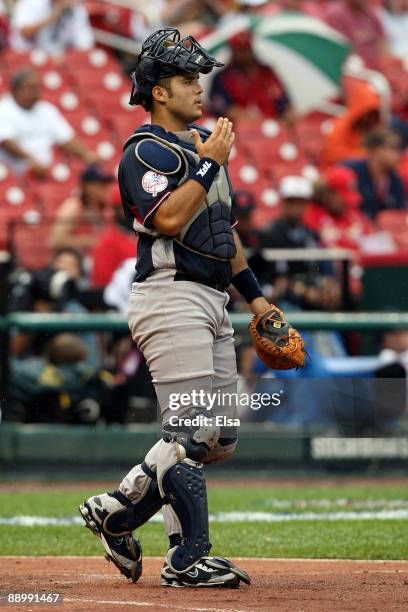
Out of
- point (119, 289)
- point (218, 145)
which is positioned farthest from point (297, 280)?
point (218, 145)

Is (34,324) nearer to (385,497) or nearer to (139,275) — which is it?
(385,497)

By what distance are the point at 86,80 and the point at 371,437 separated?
22.5 feet

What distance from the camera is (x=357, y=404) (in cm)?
861

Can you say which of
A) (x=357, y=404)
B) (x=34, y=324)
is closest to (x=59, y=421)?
(x=34, y=324)

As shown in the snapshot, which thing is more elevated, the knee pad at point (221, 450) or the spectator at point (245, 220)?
the spectator at point (245, 220)

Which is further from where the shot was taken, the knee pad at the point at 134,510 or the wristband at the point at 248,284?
the wristband at the point at 248,284

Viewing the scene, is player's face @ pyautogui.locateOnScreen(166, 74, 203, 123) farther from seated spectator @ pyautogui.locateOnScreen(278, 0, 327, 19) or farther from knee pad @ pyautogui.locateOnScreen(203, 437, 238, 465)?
seated spectator @ pyautogui.locateOnScreen(278, 0, 327, 19)

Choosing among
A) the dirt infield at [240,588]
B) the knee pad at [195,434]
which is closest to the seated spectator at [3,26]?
the dirt infield at [240,588]

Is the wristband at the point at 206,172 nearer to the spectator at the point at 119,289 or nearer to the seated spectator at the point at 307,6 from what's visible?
the spectator at the point at 119,289

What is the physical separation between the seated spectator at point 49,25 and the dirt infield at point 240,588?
9240mm

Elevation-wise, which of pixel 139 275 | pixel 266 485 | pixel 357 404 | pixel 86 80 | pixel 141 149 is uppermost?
pixel 86 80

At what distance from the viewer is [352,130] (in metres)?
14.9

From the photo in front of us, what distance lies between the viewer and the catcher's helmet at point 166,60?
186 inches

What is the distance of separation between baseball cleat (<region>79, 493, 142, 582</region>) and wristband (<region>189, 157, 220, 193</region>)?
118cm
